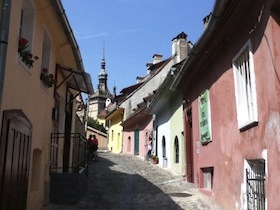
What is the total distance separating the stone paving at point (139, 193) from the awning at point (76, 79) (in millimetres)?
3286

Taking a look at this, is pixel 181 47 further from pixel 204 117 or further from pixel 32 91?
pixel 32 91

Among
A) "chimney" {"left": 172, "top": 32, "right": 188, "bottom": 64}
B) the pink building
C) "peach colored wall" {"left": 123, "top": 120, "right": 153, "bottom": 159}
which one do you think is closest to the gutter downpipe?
the pink building

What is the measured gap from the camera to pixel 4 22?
6027 mm

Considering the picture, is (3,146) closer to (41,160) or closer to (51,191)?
(41,160)

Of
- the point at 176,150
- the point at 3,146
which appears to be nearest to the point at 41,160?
the point at 3,146

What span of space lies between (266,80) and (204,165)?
5.53 meters

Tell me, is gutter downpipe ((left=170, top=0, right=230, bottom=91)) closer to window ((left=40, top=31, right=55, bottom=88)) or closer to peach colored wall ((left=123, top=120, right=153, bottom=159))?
window ((left=40, top=31, right=55, bottom=88))

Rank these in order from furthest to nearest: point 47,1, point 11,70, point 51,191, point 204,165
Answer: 1. point 204,165
2. point 51,191
3. point 47,1
4. point 11,70

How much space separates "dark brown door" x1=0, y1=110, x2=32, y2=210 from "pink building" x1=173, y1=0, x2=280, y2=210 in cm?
425

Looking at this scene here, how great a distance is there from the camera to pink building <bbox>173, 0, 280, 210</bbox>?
6.13 metres

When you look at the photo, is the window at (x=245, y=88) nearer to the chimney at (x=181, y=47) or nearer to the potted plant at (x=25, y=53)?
the potted plant at (x=25, y=53)

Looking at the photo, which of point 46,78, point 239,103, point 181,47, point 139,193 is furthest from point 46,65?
point 181,47

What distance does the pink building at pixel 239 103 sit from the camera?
20.1 feet

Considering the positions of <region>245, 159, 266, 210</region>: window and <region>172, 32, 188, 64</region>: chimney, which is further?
<region>172, 32, 188, 64</region>: chimney
